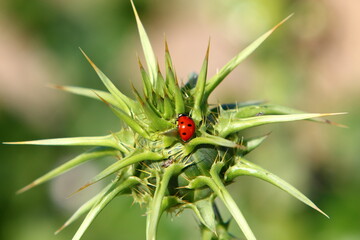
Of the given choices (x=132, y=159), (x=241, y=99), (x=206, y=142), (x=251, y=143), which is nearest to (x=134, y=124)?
(x=132, y=159)

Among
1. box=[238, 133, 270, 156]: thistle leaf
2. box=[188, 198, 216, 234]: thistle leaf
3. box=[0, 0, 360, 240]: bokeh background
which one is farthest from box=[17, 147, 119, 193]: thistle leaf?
box=[0, 0, 360, 240]: bokeh background

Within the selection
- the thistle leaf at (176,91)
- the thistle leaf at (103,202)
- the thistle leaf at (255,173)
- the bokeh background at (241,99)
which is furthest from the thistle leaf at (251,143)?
the bokeh background at (241,99)

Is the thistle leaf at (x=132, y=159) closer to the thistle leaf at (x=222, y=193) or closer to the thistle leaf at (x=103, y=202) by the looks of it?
the thistle leaf at (x=103, y=202)

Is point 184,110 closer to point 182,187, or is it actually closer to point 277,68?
point 182,187

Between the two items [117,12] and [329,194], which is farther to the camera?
[117,12]

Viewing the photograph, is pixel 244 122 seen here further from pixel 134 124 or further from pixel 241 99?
pixel 241 99

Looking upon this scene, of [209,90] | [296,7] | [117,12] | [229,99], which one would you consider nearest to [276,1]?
[296,7]
